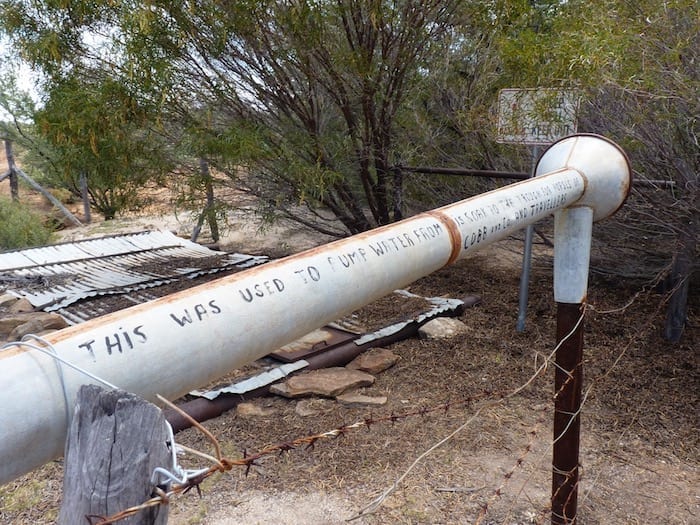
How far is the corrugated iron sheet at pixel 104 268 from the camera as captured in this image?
219 inches

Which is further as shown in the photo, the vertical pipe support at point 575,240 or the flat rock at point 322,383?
the flat rock at point 322,383

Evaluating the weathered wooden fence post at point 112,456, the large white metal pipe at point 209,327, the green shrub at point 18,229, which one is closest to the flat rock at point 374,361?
the large white metal pipe at point 209,327

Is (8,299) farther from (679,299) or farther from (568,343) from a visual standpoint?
(679,299)

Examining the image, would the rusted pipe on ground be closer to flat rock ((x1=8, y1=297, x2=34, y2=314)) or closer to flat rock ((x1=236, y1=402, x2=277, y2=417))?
flat rock ((x1=236, y1=402, x2=277, y2=417))

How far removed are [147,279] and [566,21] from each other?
4.51 metres

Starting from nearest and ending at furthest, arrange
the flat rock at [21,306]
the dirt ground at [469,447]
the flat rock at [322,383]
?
the dirt ground at [469,447], the flat rock at [322,383], the flat rock at [21,306]

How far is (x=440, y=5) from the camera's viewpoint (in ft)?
17.4

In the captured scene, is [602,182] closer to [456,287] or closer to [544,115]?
[544,115]

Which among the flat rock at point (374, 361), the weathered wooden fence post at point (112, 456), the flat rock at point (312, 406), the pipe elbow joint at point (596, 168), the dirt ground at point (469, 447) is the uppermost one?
the pipe elbow joint at point (596, 168)

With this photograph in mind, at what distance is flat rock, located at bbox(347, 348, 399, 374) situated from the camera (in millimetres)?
3990

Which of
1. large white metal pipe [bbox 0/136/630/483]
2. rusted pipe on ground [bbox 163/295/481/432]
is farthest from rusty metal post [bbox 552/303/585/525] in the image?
rusted pipe on ground [bbox 163/295/481/432]

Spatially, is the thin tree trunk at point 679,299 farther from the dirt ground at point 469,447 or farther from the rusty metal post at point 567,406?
the rusty metal post at point 567,406

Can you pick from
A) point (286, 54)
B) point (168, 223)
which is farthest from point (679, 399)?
point (168, 223)

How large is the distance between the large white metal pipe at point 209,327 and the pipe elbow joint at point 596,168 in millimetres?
552
